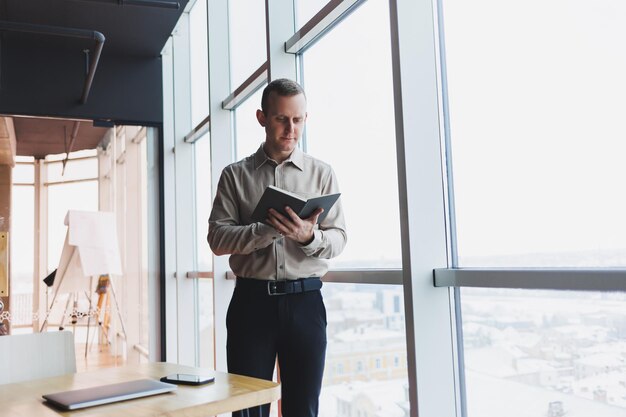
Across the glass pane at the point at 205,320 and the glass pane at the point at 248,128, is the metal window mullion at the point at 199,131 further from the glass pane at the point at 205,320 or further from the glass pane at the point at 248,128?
the glass pane at the point at 205,320

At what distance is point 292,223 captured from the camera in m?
1.98

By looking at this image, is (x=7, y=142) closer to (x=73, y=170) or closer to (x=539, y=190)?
(x=73, y=170)

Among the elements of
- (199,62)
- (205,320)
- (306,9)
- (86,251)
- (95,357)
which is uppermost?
(199,62)

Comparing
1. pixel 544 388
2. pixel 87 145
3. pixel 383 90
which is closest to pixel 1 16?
pixel 87 145

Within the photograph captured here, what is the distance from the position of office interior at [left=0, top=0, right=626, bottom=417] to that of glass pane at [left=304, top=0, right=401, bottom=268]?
0.04 ft

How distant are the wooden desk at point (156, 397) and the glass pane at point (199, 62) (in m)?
3.71

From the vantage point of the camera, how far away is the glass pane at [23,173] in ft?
16.6

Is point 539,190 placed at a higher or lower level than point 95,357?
higher

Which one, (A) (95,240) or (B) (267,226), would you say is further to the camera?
(A) (95,240)

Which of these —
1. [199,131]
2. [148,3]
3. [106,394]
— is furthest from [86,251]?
[106,394]

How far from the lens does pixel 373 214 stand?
2.71m

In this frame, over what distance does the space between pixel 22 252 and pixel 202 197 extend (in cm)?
156

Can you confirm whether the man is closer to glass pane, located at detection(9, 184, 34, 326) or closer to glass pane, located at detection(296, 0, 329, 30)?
glass pane, located at detection(296, 0, 329, 30)

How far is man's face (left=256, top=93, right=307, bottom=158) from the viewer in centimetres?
221
